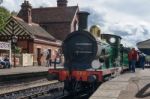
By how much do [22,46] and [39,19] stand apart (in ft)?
43.6

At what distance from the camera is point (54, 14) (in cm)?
5831

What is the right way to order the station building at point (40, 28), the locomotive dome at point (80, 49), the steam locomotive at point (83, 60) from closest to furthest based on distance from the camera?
1. the steam locomotive at point (83, 60)
2. the locomotive dome at point (80, 49)
3. the station building at point (40, 28)

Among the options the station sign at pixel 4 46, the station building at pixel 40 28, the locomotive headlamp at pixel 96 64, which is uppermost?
the station building at pixel 40 28

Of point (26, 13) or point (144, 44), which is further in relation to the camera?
point (144, 44)

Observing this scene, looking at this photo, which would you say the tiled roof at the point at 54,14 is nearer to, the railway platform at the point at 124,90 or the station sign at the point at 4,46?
the station sign at the point at 4,46

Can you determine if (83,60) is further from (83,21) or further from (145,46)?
(145,46)

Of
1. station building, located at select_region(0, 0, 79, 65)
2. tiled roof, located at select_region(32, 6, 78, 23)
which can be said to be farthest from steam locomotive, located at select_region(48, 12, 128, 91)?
tiled roof, located at select_region(32, 6, 78, 23)

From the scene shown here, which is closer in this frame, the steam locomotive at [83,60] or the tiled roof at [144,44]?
the steam locomotive at [83,60]

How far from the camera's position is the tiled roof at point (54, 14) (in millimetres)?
57469

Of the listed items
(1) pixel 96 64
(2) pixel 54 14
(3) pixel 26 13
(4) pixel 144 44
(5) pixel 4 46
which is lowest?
(1) pixel 96 64

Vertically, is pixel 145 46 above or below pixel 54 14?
below

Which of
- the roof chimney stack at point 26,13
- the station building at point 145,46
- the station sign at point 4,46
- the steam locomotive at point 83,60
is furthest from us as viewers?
the roof chimney stack at point 26,13

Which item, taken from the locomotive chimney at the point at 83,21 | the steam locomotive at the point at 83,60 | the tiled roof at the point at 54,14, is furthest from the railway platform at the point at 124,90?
the tiled roof at the point at 54,14

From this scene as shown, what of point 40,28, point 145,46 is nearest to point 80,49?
point 145,46
